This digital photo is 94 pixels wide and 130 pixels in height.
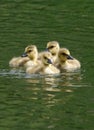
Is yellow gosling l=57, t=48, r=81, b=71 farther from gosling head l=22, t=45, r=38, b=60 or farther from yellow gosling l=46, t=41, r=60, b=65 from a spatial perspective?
gosling head l=22, t=45, r=38, b=60

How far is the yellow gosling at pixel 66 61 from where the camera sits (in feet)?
54.1

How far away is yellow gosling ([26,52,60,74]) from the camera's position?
16000 millimetres

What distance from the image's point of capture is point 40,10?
2277 centimetres

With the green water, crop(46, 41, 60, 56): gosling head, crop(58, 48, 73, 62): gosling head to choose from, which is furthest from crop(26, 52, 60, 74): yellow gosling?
crop(46, 41, 60, 56): gosling head

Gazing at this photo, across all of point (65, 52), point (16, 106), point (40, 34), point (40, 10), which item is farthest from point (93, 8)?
point (16, 106)

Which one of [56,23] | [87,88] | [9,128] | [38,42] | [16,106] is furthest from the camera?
[56,23]

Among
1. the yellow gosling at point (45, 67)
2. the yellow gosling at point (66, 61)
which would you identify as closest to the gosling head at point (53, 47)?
the yellow gosling at point (66, 61)

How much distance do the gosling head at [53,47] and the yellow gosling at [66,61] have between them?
1.44 feet

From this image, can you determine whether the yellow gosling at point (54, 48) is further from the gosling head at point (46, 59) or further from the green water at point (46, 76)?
the gosling head at point (46, 59)

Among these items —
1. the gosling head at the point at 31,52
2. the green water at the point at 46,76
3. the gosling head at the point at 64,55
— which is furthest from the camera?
the gosling head at the point at 31,52

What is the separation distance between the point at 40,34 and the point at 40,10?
3.67 metres

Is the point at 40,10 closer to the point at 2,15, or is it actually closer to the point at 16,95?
the point at 2,15

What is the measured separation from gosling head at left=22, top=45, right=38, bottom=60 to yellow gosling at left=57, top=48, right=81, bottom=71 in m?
0.47

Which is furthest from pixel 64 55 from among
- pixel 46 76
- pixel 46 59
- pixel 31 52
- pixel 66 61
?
pixel 46 76
